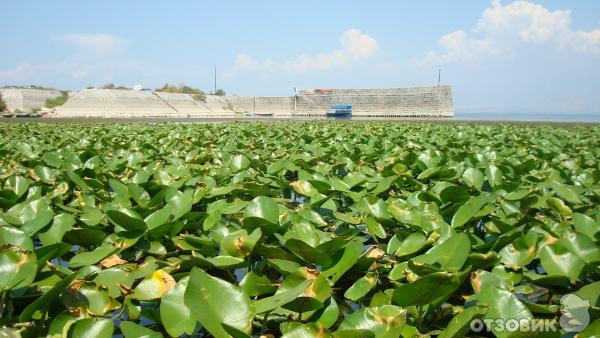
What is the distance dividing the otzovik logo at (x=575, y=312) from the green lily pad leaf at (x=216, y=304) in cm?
76

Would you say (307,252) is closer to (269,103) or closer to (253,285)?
(253,285)

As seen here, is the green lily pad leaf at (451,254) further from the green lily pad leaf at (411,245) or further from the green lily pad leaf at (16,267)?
the green lily pad leaf at (16,267)

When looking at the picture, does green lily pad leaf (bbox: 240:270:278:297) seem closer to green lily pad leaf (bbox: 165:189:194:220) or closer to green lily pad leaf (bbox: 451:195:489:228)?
green lily pad leaf (bbox: 165:189:194:220)

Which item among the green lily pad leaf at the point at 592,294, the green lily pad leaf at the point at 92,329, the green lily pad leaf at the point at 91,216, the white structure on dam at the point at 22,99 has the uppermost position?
the white structure on dam at the point at 22,99

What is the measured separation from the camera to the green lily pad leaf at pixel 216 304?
0.81 metres

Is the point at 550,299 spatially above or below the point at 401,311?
below

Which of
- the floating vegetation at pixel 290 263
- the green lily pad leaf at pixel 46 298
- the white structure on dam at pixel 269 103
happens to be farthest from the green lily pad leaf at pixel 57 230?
the white structure on dam at pixel 269 103

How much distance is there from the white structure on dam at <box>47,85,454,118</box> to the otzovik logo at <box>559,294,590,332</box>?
112ft

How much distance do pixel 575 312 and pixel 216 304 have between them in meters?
0.84

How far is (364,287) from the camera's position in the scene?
1.21 metres

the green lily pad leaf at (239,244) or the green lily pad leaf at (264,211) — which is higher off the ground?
the green lily pad leaf at (264,211)

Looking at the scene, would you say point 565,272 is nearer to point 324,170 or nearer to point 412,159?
point 324,170

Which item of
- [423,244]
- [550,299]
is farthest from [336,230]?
[550,299]

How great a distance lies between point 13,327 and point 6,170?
7.01 ft
